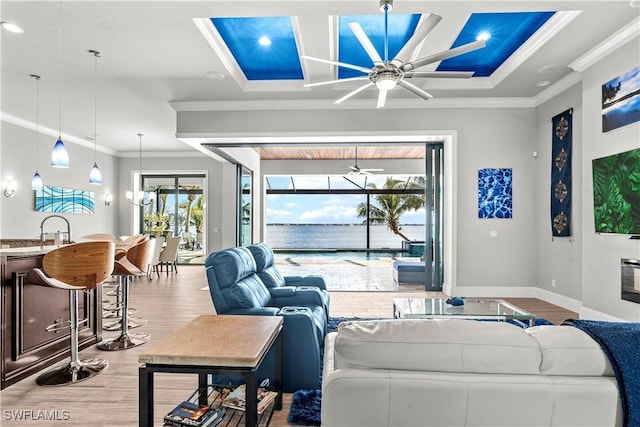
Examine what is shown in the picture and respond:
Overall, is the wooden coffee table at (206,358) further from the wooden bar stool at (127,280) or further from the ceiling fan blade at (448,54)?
the ceiling fan blade at (448,54)

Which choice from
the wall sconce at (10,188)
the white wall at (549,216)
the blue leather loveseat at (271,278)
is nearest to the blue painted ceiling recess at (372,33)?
the blue leather loveseat at (271,278)

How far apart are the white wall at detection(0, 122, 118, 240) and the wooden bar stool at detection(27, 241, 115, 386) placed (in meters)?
4.85

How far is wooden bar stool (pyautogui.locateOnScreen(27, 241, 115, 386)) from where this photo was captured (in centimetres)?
265

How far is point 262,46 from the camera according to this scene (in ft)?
13.8

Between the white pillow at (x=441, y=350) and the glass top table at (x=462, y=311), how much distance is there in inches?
79.1

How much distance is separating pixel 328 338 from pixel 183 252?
916cm

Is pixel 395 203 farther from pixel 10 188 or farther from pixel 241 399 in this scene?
pixel 241 399

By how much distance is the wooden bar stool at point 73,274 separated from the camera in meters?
2.65

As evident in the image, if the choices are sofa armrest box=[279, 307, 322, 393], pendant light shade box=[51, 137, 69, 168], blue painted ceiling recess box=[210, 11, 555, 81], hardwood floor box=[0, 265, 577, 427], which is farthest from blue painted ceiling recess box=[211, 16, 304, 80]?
hardwood floor box=[0, 265, 577, 427]

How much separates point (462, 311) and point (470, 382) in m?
2.43

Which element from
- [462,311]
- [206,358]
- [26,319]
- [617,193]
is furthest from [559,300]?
[26,319]

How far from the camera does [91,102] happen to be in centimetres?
577

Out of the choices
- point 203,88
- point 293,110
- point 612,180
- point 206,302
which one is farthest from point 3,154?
point 612,180

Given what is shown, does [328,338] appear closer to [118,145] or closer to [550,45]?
[550,45]
